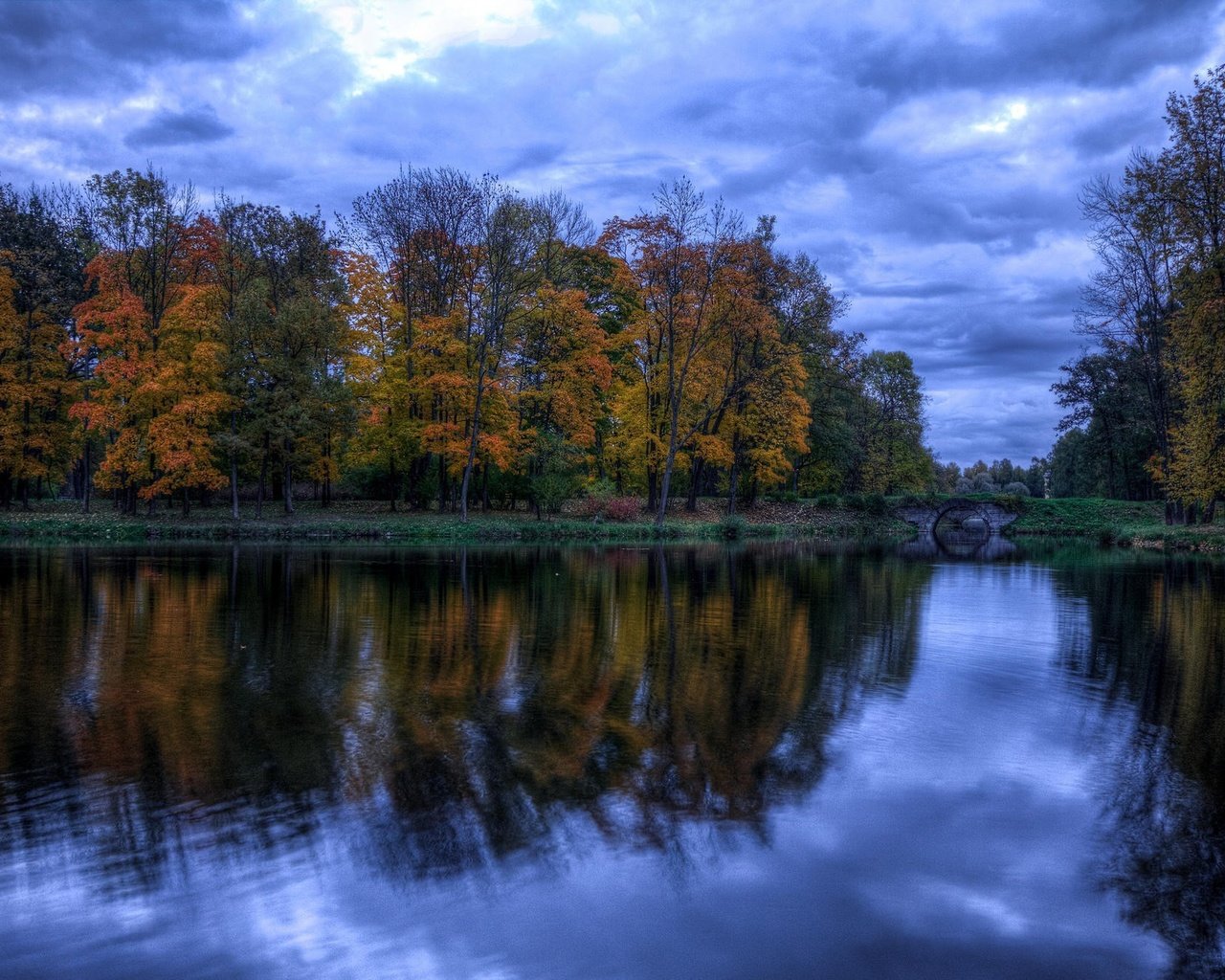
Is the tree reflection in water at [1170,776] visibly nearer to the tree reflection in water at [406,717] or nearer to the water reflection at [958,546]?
the tree reflection in water at [406,717]

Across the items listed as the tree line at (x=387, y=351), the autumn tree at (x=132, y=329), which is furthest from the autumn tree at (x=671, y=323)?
the autumn tree at (x=132, y=329)

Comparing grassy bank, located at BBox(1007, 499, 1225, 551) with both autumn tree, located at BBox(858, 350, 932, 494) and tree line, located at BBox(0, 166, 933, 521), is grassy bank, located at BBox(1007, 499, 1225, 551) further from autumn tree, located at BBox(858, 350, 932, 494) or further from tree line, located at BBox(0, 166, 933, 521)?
tree line, located at BBox(0, 166, 933, 521)

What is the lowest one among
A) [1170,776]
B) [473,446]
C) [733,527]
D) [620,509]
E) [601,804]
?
[1170,776]

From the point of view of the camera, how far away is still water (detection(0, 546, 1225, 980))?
3.98m

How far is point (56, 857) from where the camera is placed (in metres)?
4.66

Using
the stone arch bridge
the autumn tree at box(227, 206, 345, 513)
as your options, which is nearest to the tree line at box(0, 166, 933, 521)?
the autumn tree at box(227, 206, 345, 513)

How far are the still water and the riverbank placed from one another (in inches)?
985

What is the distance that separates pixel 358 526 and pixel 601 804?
1349 inches

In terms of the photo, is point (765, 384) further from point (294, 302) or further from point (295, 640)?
point (295, 640)

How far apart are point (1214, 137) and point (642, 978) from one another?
3783 cm

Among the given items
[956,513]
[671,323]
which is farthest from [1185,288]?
[956,513]

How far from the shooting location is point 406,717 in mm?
7672

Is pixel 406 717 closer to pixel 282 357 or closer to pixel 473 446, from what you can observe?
pixel 473 446

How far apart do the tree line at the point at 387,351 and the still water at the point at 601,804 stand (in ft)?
93.2
